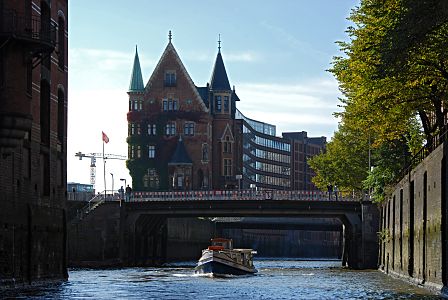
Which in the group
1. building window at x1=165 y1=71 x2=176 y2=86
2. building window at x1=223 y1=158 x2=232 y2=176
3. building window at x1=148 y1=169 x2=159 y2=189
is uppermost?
building window at x1=165 y1=71 x2=176 y2=86

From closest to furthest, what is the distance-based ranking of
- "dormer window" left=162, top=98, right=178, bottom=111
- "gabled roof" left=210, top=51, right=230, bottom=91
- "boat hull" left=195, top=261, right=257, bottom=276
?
1. "boat hull" left=195, top=261, right=257, bottom=276
2. "dormer window" left=162, top=98, right=178, bottom=111
3. "gabled roof" left=210, top=51, right=230, bottom=91

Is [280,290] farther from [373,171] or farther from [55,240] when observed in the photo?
[373,171]

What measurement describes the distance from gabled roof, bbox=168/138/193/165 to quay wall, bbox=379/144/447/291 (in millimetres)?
81190

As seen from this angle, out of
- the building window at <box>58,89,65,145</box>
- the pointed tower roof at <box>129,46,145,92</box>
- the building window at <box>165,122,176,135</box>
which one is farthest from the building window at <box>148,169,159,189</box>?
the building window at <box>58,89,65,145</box>

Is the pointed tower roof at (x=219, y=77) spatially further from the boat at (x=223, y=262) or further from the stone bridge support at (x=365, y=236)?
the boat at (x=223, y=262)

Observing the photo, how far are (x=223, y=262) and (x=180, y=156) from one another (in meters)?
81.3

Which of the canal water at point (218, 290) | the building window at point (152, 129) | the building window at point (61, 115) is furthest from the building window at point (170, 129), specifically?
the building window at point (61, 115)

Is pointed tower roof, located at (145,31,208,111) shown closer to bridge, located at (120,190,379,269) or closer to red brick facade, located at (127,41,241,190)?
red brick facade, located at (127,41,241,190)

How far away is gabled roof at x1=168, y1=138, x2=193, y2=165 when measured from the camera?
572 ft

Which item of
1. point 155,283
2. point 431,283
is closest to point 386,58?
point 431,283

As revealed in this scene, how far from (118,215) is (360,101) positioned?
55.5m

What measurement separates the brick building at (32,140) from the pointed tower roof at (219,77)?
11515cm

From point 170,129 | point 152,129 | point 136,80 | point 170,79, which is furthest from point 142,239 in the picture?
point 136,80

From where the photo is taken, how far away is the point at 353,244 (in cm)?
11944
